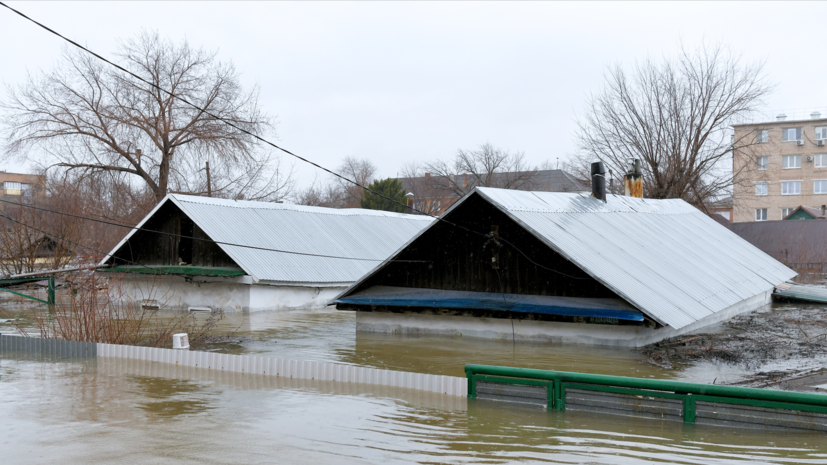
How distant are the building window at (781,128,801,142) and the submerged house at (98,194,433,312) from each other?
177ft

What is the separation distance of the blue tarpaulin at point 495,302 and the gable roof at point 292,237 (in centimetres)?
591

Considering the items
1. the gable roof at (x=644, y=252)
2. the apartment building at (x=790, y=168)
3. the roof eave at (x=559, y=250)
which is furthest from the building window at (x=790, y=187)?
the roof eave at (x=559, y=250)

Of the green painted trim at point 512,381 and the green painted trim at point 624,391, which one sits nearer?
the green painted trim at point 624,391

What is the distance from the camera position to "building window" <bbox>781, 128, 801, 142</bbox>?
229 ft

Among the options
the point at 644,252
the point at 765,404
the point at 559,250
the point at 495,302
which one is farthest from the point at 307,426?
the point at 644,252

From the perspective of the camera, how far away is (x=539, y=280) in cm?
1762

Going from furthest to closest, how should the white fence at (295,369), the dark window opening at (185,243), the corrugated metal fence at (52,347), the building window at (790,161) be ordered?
the building window at (790,161)
the dark window opening at (185,243)
the corrugated metal fence at (52,347)
the white fence at (295,369)

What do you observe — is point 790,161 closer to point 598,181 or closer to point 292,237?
point 598,181

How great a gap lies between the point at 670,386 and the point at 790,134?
6942cm

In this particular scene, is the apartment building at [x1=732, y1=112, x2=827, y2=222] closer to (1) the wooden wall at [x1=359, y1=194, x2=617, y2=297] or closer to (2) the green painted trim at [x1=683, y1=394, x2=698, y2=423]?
(1) the wooden wall at [x1=359, y1=194, x2=617, y2=297]

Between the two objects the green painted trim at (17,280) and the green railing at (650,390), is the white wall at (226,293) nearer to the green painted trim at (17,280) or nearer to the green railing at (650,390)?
the green painted trim at (17,280)

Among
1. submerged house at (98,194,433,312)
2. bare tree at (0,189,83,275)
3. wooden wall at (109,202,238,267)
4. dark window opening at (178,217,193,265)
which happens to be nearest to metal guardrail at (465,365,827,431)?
submerged house at (98,194,433,312)

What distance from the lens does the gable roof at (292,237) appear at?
2619 cm

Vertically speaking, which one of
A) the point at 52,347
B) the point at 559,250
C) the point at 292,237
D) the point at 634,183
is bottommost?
the point at 52,347
